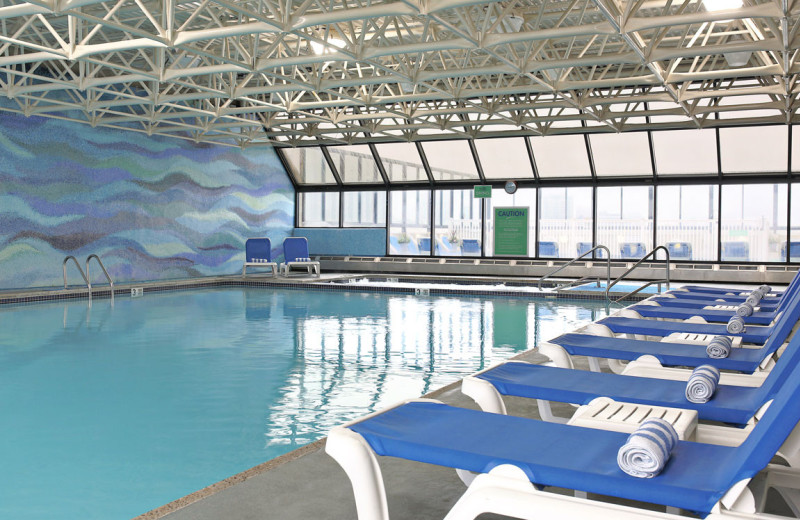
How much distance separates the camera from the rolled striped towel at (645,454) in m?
1.82

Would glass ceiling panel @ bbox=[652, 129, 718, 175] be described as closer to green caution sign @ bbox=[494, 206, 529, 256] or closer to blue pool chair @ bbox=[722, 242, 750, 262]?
blue pool chair @ bbox=[722, 242, 750, 262]

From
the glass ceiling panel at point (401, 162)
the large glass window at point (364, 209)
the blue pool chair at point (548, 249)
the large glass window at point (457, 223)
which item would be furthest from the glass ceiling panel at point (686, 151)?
the large glass window at point (364, 209)

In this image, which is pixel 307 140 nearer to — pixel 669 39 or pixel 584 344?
pixel 669 39

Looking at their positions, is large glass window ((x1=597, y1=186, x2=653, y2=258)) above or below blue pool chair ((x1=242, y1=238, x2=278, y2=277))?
above

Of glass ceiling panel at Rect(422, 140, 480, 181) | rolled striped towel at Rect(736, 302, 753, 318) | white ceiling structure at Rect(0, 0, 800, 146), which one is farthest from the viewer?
glass ceiling panel at Rect(422, 140, 480, 181)

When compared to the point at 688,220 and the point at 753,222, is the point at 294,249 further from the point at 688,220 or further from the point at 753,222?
the point at 753,222

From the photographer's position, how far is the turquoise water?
334cm

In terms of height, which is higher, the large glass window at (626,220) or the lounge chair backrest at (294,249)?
the large glass window at (626,220)

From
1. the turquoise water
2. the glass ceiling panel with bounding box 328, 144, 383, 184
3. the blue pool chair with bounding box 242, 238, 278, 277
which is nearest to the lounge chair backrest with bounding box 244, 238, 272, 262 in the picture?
the blue pool chair with bounding box 242, 238, 278, 277

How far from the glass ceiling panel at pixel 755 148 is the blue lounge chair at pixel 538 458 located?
50.3 feet

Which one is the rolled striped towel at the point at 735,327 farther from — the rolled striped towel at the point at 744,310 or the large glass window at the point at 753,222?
the large glass window at the point at 753,222

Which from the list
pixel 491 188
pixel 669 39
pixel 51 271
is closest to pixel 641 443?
pixel 669 39

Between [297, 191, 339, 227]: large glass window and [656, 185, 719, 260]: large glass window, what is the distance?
9.05 metres

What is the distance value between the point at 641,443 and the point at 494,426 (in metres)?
0.58
